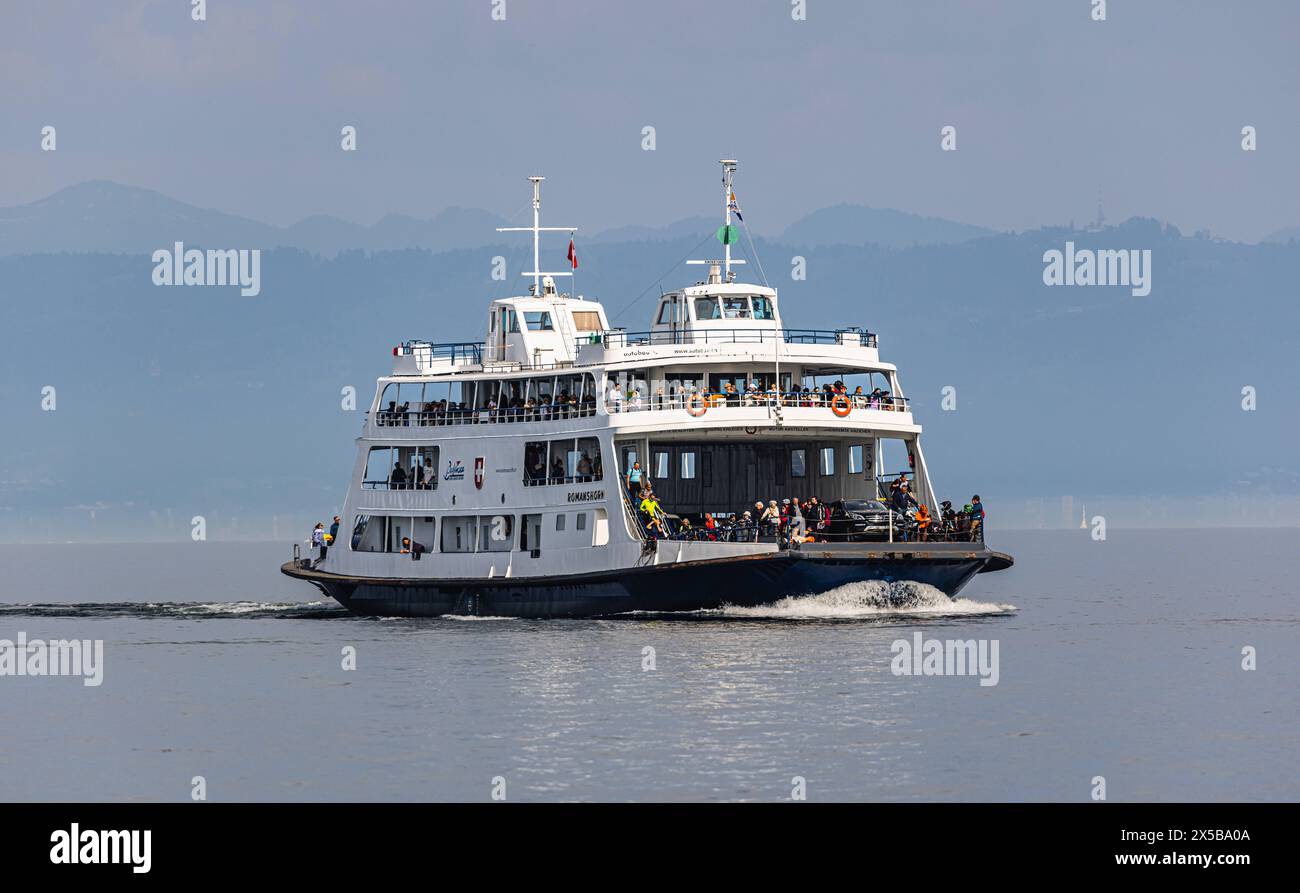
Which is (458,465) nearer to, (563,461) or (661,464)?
(563,461)

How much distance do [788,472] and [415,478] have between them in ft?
36.7

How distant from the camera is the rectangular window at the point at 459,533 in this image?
5888 centimetres

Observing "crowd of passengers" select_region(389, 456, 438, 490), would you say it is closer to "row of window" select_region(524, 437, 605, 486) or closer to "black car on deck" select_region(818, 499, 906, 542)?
"row of window" select_region(524, 437, 605, 486)

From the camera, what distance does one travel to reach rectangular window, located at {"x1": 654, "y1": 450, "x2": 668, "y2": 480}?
201 ft

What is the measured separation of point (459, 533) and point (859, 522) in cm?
1312

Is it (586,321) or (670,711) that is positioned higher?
(586,321)

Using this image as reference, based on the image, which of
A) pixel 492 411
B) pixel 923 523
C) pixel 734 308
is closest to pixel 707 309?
pixel 734 308

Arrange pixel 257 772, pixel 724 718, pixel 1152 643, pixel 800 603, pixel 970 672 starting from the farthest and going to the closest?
pixel 1152 643 → pixel 800 603 → pixel 970 672 → pixel 724 718 → pixel 257 772

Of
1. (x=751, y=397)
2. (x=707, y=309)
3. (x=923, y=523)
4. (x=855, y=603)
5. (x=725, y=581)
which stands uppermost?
(x=707, y=309)

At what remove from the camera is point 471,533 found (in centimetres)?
5897
